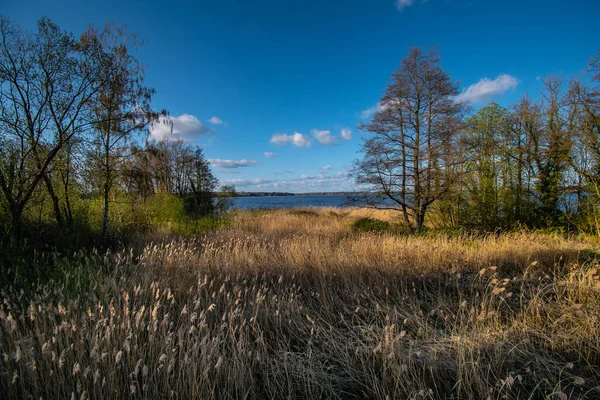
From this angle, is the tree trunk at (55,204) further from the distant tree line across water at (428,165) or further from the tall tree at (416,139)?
the tall tree at (416,139)

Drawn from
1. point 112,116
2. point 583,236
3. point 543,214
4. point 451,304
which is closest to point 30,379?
point 451,304

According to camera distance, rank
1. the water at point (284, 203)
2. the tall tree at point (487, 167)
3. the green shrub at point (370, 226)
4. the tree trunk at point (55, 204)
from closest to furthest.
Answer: the tree trunk at point (55, 204)
the tall tree at point (487, 167)
the green shrub at point (370, 226)
the water at point (284, 203)

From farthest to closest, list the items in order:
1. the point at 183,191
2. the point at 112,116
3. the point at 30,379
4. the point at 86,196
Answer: the point at 183,191 < the point at 86,196 < the point at 112,116 < the point at 30,379

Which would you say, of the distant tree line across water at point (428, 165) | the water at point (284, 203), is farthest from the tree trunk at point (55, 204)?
the water at point (284, 203)

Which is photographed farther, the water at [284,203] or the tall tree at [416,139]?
the water at [284,203]

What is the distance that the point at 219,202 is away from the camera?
1880cm

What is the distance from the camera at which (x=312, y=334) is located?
2518mm

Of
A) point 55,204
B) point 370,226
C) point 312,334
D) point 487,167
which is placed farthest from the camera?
point 370,226

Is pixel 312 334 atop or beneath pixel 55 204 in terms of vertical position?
beneath

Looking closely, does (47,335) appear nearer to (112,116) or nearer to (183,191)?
(112,116)

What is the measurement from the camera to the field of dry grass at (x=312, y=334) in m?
1.96

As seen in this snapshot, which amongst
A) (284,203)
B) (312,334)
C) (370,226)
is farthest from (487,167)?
(284,203)

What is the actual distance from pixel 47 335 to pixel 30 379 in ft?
2.51

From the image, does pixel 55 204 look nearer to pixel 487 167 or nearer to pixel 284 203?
pixel 487 167
